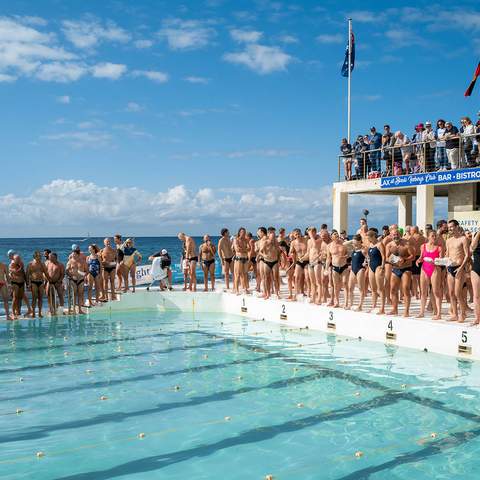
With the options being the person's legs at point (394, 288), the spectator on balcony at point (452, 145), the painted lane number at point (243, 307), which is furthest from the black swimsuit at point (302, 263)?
the spectator on balcony at point (452, 145)

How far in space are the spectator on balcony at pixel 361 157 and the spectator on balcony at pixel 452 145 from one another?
328 cm

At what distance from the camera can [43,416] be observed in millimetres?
7301

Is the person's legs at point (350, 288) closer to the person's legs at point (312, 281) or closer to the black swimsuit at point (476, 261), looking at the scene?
the person's legs at point (312, 281)

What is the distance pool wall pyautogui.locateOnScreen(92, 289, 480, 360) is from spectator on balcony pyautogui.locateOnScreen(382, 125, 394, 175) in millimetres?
6918

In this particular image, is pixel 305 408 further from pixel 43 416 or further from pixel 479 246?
pixel 479 246

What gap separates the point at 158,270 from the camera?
17.3 meters

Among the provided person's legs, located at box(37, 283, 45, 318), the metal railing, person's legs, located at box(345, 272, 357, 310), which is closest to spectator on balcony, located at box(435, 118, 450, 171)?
the metal railing

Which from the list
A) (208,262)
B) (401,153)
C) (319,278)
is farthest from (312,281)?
(401,153)

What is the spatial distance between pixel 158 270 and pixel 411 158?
8448mm

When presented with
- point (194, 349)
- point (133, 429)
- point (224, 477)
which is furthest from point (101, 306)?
point (224, 477)

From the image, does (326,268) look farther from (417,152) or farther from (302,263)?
(417,152)

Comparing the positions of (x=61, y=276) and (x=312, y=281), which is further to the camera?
(x=61, y=276)

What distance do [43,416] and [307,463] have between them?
344 cm

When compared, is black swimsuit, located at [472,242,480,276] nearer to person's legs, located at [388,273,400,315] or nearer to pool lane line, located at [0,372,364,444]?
person's legs, located at [388,273,400,315]
